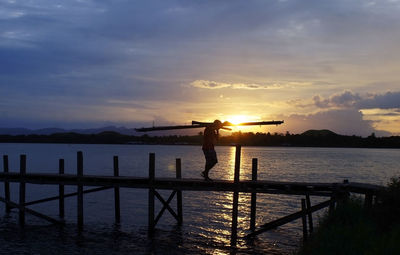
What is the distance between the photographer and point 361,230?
9.60 metres

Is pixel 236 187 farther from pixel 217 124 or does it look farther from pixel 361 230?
pixel 361 230

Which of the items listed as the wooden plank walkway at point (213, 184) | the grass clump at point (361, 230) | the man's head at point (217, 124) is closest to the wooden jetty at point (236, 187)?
the wooden plank walkway at point (213, 184)

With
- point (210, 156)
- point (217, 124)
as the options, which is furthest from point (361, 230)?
point (217, 124)

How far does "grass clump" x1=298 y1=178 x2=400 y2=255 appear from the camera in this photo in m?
8.34

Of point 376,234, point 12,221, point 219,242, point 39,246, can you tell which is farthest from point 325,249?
point 12,221

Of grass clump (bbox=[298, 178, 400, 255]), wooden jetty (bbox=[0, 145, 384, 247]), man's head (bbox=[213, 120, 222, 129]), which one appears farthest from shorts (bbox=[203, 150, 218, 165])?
grass clump (bbox=[298, 178, 400, 255])

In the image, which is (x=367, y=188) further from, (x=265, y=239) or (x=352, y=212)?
(x=265, y=239)

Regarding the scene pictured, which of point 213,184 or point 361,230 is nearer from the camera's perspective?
point 361,230

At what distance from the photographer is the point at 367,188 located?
1318 centimetres

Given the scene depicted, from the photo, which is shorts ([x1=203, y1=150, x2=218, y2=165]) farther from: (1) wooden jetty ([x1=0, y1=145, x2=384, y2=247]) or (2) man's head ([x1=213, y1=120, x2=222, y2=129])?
(2) man's head ([x1=213, y1=120, x2=222, y2=129])

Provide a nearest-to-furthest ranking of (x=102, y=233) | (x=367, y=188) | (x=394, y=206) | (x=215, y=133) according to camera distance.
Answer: (x=394, y=206) < (x=367, y=188) < (x=215, y=133) < (x=102, y=233)

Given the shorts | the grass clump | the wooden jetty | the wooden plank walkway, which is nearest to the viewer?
the grass clump

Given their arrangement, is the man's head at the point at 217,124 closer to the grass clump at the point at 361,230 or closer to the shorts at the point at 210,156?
the shorts at the point at 210,156

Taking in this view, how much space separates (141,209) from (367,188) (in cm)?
1583
